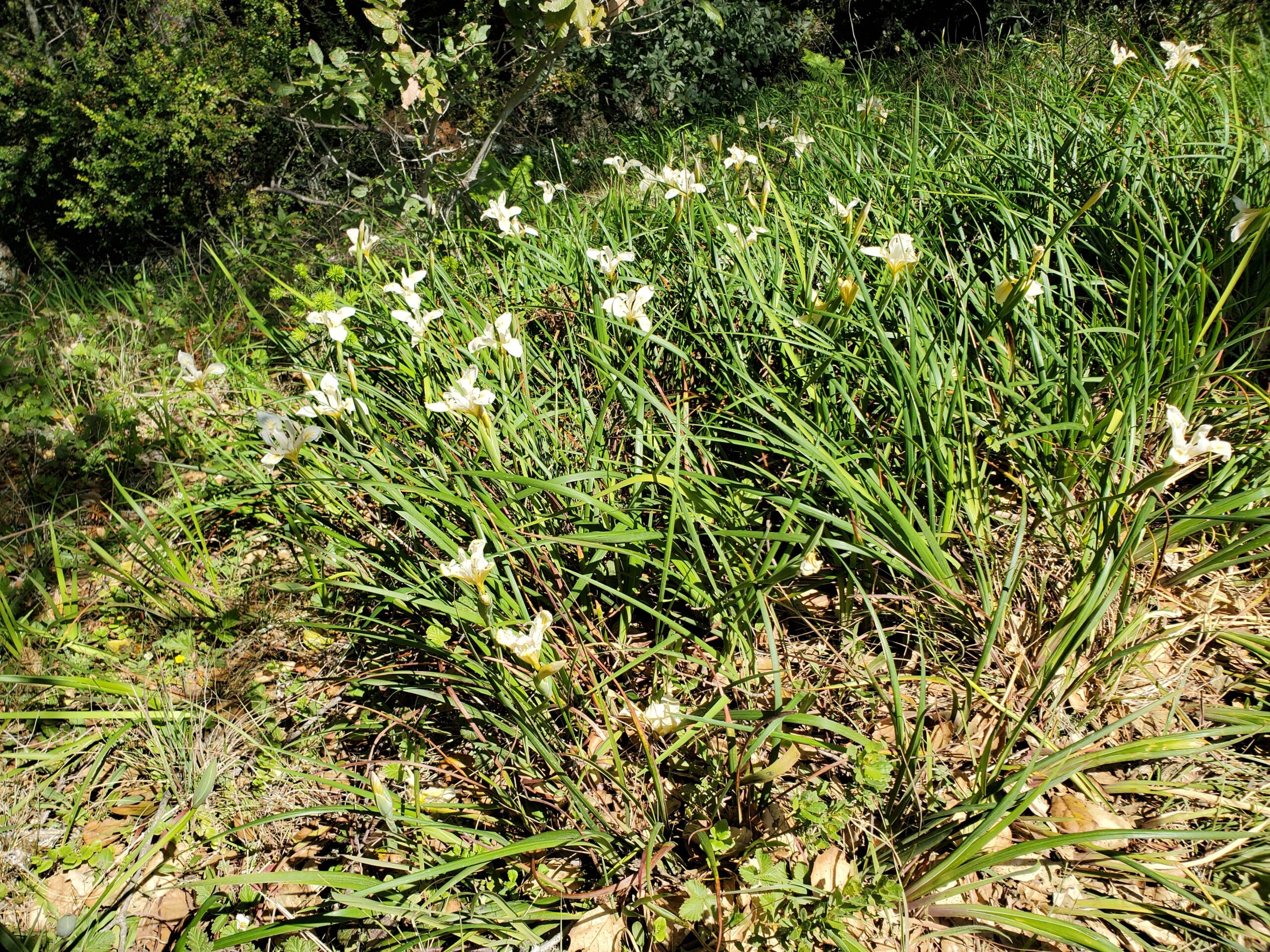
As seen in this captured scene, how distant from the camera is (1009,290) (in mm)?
1807

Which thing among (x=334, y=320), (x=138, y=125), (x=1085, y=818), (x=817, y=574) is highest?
(x=138, y=125)

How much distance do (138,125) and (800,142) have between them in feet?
15.3

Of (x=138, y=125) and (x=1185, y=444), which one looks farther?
(x=138, y=125)

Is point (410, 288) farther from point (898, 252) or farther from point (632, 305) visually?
point (898, 252)

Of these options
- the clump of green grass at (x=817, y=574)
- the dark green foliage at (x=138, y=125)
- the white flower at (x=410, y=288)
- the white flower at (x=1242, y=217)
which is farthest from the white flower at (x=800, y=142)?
the dark green foliage at (x=138, y=125)

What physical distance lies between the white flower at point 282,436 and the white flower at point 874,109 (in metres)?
2.89

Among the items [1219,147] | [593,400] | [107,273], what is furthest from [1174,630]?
[107,273]

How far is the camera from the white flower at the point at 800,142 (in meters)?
2.85

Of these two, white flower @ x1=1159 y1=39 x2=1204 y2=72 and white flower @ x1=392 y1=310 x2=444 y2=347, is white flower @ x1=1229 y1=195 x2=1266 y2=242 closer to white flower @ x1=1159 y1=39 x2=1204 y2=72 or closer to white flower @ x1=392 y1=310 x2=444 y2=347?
white flower @ x1=1159 y1=39 x2=1204 y2=72

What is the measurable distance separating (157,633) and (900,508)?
2.03 m

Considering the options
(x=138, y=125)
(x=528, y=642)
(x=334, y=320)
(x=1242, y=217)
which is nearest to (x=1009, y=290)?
(x=1242, y=217)

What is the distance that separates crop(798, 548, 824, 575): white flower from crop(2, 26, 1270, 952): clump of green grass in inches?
0.9

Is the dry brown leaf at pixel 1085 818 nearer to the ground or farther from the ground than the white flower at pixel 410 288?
nearer to the ground

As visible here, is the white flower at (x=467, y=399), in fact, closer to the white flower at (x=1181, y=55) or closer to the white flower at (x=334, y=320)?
the white flower at (x=334, y=320)
